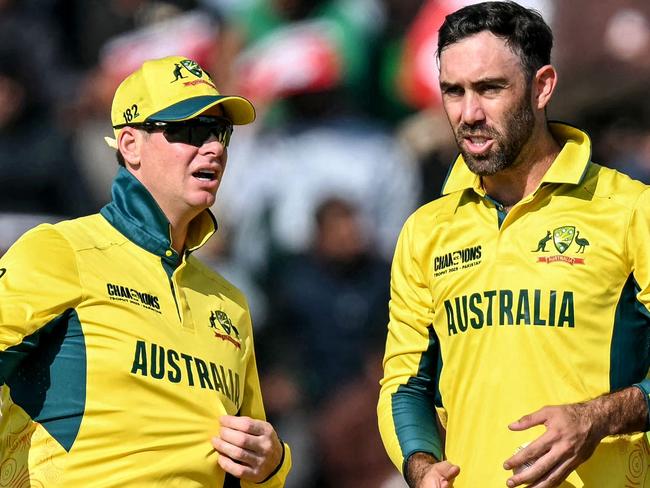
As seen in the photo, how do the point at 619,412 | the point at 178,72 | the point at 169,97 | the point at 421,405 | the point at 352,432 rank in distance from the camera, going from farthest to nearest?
the point at 352,432
the point at 178,72
the point at 169,97
the point at 421,405
the point at 619,412

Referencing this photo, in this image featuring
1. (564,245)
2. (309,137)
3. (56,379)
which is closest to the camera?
(56,379)

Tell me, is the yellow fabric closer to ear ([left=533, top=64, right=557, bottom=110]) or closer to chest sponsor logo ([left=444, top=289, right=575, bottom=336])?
chest sponsor logo ([left=444, top=289, right=575, bottom=336])

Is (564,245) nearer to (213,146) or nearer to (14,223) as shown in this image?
(213,146)

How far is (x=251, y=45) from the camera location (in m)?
8.91

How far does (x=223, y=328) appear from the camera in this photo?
448cm

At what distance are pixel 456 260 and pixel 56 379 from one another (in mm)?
1290

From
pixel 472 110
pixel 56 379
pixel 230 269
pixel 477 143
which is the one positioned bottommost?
pixel 230 269

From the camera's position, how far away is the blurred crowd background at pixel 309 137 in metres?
8.36

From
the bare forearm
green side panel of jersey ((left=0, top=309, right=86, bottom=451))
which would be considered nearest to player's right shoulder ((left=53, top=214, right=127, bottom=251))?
green side panel of jersey ((left=0, top=309, right=86, bottom=451))

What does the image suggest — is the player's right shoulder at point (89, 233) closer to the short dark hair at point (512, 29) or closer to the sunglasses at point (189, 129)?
the sunglasses at point (189, 129)

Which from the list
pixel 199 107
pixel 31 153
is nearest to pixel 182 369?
pixel 199 107

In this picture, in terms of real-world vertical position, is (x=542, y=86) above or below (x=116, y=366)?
above

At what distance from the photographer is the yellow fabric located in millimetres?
3994

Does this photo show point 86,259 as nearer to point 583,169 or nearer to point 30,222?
point 583,169
